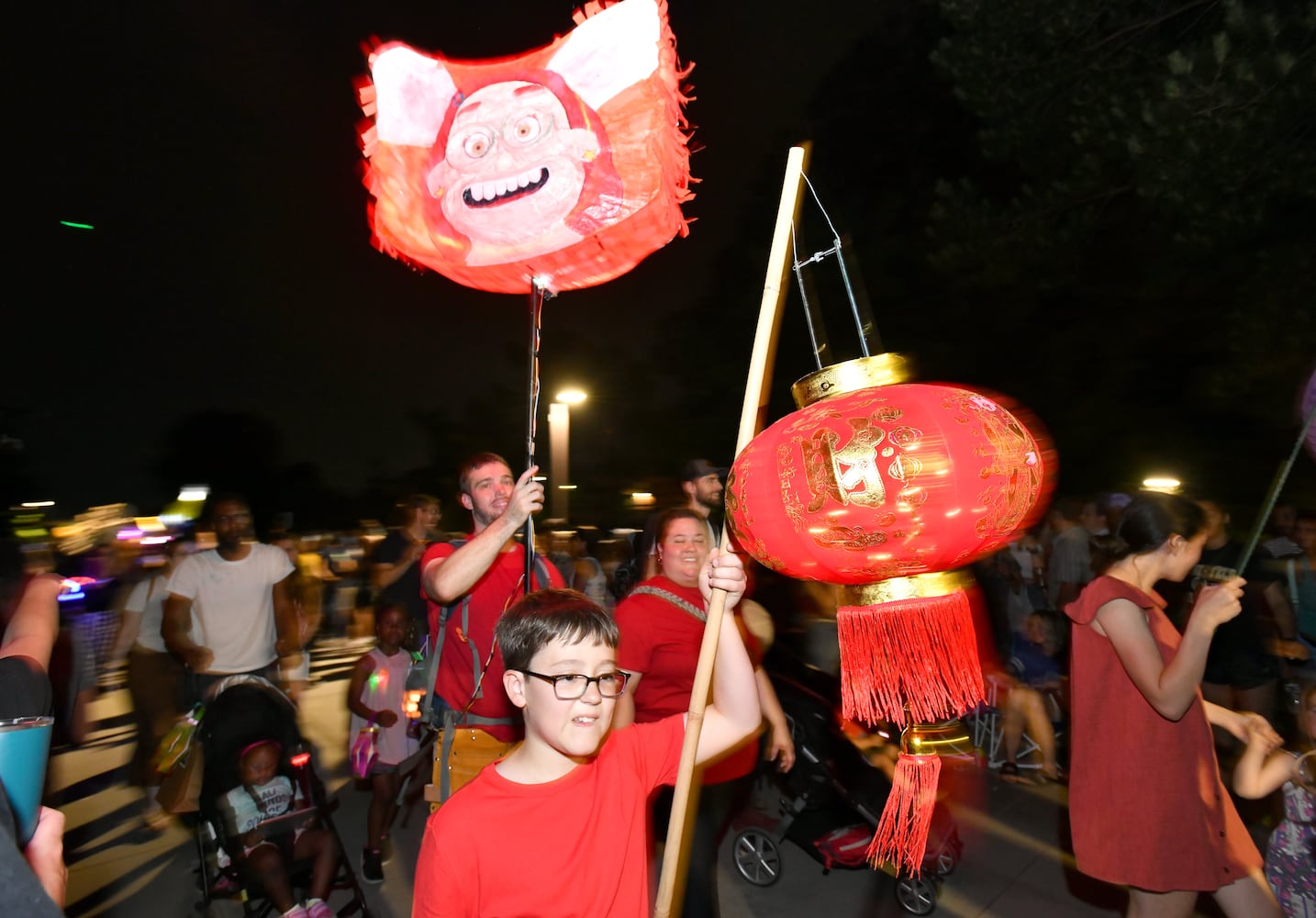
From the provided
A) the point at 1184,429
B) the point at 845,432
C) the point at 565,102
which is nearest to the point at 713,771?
the point at 845,432

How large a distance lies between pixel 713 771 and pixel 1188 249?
910 cm

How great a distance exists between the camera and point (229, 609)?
5059mm

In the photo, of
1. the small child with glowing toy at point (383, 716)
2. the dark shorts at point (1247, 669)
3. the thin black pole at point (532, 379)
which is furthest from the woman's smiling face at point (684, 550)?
the dark shorts at point (1247, 669)

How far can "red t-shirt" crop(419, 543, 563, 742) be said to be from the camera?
3.13 meters

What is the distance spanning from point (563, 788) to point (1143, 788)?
1978 mm

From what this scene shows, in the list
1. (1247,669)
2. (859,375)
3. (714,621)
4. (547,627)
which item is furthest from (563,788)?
(1247,669)

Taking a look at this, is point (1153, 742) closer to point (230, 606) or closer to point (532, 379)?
point (532, 379)

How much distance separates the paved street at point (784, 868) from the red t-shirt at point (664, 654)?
1862mm

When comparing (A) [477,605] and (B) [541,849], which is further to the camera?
(A) [477,605]

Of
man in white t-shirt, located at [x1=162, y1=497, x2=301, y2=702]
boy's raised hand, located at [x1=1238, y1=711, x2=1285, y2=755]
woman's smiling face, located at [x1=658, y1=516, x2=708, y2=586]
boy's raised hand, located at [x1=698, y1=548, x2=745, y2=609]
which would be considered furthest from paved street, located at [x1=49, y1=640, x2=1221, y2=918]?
boy's raised hand, located at [x1=698, y1=548, x2=745, y2=609]

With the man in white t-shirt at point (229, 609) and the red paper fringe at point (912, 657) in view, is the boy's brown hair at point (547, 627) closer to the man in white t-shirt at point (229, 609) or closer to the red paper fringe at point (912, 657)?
the red paper fringe at point (912, 657)

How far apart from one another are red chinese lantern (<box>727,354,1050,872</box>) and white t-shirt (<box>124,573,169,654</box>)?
5.28 metres

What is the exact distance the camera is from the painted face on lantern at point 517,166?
3.04 metres

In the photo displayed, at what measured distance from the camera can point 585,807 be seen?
192 centimetres
